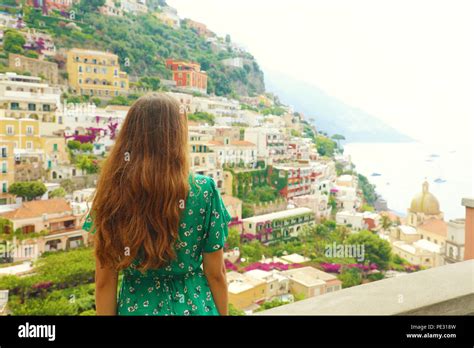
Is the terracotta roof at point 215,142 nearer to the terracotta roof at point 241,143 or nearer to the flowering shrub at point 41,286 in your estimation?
the terracotta roof at point 241,143

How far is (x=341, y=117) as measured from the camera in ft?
35.5

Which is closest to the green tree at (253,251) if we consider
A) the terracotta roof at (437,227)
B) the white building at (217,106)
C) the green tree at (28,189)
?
the white building at (217,106)

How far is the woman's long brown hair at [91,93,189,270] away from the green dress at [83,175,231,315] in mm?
20

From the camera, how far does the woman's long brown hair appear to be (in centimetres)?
58

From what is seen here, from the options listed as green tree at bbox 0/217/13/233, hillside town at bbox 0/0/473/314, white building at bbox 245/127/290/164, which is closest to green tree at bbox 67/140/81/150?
hillside town at bbox 0/0/473/314

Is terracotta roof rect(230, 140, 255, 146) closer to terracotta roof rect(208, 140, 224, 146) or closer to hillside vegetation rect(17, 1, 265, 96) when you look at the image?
terracotta roof rect(208, 140, 224, 146)

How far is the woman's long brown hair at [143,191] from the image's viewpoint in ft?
1.90

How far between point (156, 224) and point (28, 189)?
26.0 feet

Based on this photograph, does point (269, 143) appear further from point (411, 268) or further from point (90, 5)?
point (90, 5)

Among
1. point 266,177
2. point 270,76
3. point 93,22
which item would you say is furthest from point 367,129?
point 93,22

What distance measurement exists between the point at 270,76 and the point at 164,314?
13576 millimetres

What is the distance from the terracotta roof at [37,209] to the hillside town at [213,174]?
0.08 feet

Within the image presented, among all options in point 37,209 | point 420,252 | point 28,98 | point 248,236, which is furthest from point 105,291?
point 420,252
